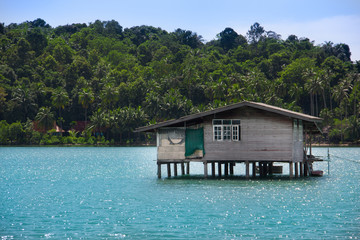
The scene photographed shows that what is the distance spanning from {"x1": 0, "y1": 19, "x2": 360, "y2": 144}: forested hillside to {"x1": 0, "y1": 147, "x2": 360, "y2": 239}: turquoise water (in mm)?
83588

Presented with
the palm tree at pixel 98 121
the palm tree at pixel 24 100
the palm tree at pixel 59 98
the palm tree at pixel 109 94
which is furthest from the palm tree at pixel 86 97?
the palm tree at pixel 24 100

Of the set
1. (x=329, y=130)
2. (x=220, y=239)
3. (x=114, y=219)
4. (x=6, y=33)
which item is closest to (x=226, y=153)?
(x=114, y=219)

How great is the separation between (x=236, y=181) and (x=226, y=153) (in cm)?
303

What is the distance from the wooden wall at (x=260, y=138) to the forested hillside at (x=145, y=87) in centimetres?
8285

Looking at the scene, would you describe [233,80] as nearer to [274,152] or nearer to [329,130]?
[329,130]

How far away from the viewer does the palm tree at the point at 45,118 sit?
422 feet

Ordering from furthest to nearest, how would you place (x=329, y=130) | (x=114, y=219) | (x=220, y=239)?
1. (x=329, y=130)
2. (x=114, y=219)
3. (x=220, y=239)

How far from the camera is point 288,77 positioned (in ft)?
464

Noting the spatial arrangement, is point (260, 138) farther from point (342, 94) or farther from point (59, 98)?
point (59, 98)

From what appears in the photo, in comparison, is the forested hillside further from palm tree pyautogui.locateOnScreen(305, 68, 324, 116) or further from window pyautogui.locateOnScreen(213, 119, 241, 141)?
window pyautogui.locateOnScreen(213, 119, 241, 141)

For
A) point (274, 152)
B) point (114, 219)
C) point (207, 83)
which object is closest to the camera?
point (114, 219)

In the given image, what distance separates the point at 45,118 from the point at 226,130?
9483cm

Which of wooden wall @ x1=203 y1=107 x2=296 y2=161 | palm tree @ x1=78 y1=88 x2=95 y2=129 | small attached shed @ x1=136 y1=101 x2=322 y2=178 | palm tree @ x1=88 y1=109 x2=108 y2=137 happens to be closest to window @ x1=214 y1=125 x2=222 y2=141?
small attached shed @ x1=136 y1=101 x2=322 y2=178

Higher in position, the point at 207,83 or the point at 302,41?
the point at 302,41
